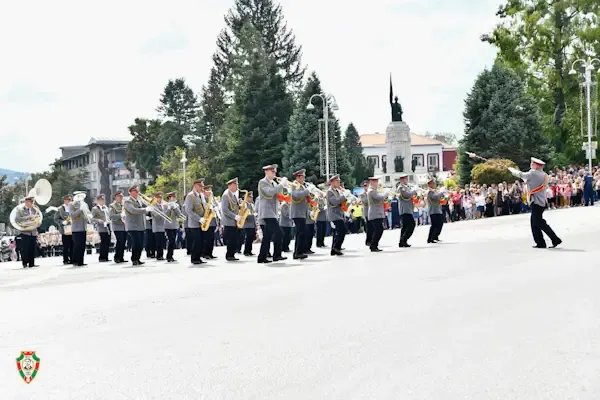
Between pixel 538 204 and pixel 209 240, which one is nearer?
pixel 538 204

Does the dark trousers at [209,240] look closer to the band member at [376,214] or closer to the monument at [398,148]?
the band member at [376,214]

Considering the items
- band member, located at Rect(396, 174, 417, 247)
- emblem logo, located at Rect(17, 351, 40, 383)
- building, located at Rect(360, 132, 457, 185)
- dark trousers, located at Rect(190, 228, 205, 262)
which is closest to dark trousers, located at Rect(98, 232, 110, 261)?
dark trousers, located at Rect(190, 228, 205, 262)

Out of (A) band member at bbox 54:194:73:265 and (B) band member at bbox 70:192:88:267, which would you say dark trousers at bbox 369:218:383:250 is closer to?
(B) band member at bbox 70:192:88:267

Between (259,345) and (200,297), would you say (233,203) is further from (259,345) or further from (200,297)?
(259,345)

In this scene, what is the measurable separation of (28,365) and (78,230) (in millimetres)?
16411

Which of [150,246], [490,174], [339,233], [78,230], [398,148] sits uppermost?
[398,148]

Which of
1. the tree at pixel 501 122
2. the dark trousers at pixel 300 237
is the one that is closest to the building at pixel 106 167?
the tree at pixel 501 122

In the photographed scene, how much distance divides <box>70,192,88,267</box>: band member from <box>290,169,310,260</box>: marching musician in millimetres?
6076

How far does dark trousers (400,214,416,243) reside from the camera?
21.8 m

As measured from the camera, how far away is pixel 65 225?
2509 centimetres

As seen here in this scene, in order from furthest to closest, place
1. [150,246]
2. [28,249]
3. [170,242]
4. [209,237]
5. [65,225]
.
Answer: [150,246], [65,225], [28,249], [170,242], [209,237]

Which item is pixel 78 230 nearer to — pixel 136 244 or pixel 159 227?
pixel 159 227

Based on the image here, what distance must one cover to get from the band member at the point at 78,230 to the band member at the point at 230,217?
14.9 ft

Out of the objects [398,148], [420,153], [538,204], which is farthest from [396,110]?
[420,153]
